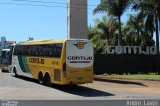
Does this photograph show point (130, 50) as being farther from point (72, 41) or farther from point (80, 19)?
point (72, 41)

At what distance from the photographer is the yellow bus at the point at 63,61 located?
23359 millimetres

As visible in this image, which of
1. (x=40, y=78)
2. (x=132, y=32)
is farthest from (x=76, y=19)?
(x=132, y=32)

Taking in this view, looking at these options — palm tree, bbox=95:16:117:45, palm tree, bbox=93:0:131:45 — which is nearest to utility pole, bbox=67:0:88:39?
palm tree, bbox=93:0:131:45

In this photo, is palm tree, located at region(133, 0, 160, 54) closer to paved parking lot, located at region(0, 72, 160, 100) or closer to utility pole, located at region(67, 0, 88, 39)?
utility pole, located at region(67, 0, 88, 39)

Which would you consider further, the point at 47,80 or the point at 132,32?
the point at 132,32

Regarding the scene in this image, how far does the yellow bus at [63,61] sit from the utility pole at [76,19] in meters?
9.98

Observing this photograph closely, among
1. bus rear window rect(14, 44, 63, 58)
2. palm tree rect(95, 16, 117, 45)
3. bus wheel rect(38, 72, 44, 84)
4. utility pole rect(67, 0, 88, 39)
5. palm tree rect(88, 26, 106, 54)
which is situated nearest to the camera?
bus rear window rect(14, 44, 63, 58)

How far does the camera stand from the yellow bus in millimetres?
23359

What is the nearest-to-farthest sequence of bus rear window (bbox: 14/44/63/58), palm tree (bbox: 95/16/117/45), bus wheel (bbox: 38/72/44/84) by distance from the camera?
bus rear window (bbox: 14/44/63/58)
bus wheel (bbox: 38/72/44/84)
palm tree (bbox: 95/16/117/45)

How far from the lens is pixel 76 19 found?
3719 cm

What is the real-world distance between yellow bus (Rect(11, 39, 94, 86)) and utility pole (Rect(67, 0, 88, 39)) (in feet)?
32.8

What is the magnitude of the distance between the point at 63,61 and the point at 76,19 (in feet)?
46.8

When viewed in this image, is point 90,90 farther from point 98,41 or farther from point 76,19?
point 98,41

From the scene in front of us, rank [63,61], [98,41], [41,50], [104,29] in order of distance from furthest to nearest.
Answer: [98,41] < [104,29] < [41,50] < [63,61]
